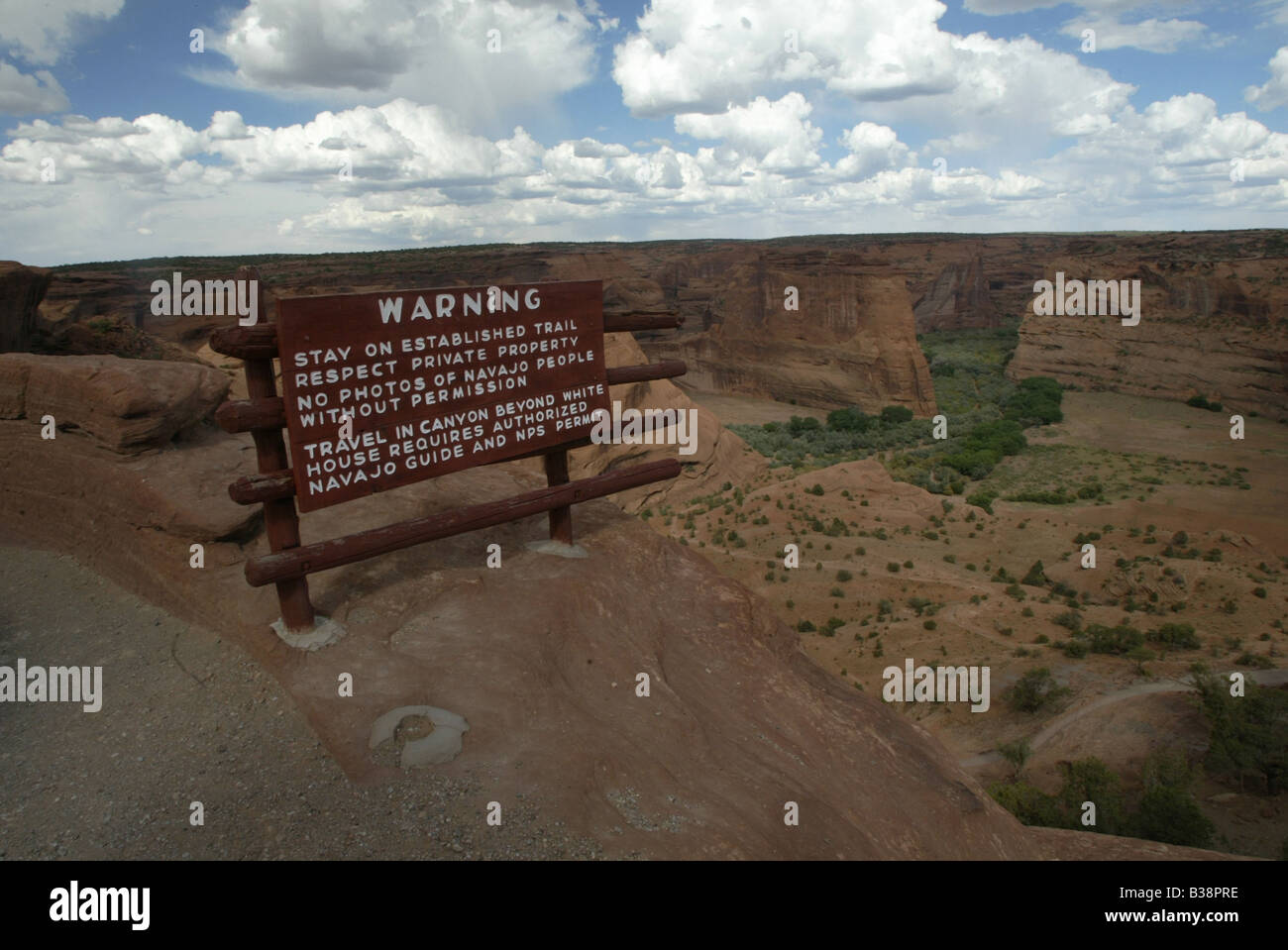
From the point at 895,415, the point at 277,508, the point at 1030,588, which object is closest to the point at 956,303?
the point at 895,415

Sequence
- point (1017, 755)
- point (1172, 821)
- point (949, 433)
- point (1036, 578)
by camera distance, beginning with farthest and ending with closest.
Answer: point (949, 433) < point (1036, 578) < point (1017, 755) < point (1172, 821)

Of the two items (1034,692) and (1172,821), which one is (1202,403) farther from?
(1172,821)

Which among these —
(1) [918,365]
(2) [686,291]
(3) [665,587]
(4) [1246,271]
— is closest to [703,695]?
(3) [665,587]

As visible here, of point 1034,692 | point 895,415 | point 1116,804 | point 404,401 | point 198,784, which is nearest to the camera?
point 198,784

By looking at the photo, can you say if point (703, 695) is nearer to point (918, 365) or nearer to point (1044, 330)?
point (918, 365)

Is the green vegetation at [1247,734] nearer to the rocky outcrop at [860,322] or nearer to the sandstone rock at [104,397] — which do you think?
the sandstone rock at [104,397]

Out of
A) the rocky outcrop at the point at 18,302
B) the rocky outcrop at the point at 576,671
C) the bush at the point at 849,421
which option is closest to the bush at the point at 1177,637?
the rocky outcrop at the point at 576,671

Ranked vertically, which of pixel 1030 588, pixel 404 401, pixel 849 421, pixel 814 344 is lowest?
pixel 1030 588
